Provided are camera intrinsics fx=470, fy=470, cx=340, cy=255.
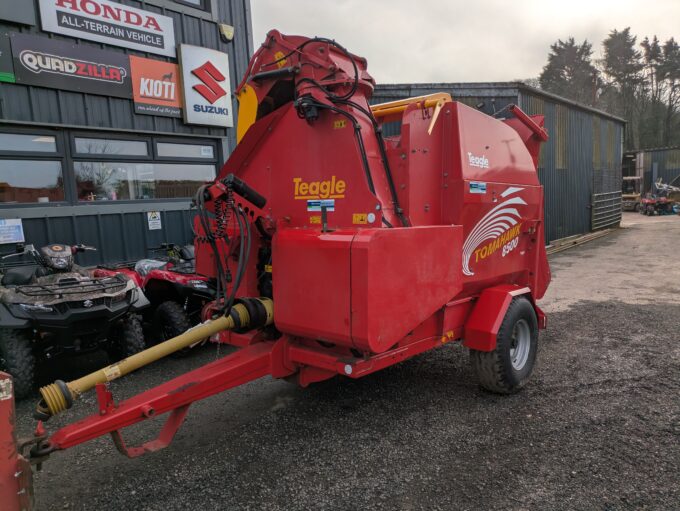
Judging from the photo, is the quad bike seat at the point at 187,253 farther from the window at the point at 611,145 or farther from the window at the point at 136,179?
the window at the point at 611,145

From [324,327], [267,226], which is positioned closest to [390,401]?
[324,327]

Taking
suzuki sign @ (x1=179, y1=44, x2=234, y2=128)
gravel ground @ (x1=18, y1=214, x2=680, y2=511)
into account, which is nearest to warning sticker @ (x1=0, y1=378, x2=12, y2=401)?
gravel ground @ (x1=18, y1=214, x2=680, y2=511)

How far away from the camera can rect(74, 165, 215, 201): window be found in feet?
22.6

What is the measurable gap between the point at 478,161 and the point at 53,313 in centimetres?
379

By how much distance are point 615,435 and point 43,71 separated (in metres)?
7.61

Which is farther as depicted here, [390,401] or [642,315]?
[642,315]

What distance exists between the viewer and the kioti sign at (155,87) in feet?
23.9

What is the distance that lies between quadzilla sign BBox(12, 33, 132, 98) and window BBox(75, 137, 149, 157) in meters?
0.68

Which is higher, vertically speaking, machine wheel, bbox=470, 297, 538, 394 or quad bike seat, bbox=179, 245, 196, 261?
quad bike seat, bbox=179, 245, 196, 261

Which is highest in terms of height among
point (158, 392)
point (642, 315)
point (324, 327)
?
point (324, 327)

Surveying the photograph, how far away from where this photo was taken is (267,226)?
3535 millimetres

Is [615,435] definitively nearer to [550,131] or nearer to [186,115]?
[186,115]

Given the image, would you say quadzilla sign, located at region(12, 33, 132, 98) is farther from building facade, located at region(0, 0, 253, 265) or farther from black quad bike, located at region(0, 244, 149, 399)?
black quad bike, located at region(0, 244, 149, 399)

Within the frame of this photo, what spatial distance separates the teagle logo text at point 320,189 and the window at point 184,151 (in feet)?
16.5
